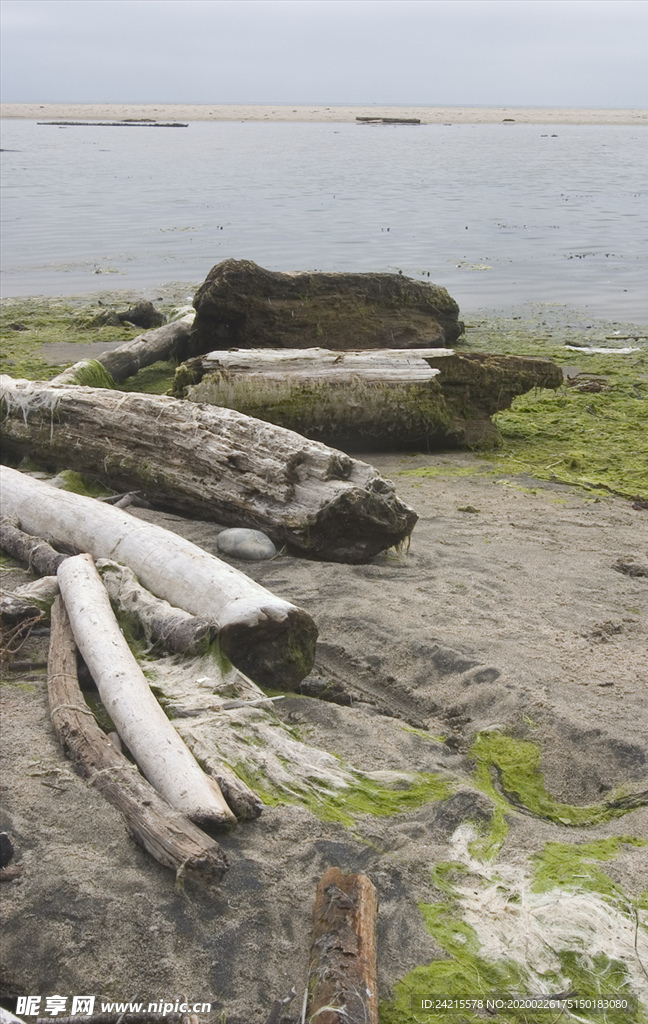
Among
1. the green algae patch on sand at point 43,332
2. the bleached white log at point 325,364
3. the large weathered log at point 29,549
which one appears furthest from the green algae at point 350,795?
the green algae patch on sand at point 43,332

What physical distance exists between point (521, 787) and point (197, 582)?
1.99 m

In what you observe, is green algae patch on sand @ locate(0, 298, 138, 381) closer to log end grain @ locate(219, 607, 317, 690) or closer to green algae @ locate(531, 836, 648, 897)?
log end grain @ locate(219, 607, 317, 690)

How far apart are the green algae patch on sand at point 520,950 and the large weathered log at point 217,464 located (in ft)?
9.64

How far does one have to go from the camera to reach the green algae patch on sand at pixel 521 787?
12.7 feet

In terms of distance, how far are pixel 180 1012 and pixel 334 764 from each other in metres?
1.44

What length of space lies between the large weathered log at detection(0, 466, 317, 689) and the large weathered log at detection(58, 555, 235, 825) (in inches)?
15.4

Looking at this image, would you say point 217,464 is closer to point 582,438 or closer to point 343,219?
point 582,438

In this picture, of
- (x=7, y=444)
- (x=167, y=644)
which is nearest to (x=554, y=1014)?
(x=167, y=644)

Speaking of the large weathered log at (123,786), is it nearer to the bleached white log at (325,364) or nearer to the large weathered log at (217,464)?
the large weathered log at (217,464)

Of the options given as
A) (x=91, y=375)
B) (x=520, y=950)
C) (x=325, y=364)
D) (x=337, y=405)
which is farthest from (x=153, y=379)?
(x=520, y=950)

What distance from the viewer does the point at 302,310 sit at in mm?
10211

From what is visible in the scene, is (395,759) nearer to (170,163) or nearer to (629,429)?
(629,429)

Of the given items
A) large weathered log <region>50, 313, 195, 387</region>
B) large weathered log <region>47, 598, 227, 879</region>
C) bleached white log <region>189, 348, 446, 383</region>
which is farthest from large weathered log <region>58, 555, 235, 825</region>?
large weathered log <region>50, 313, 195, 387</region>

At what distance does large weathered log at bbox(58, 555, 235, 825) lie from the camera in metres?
3.45
